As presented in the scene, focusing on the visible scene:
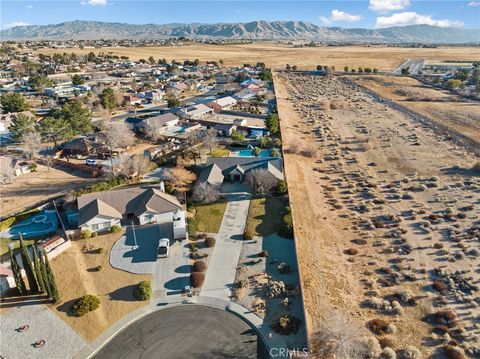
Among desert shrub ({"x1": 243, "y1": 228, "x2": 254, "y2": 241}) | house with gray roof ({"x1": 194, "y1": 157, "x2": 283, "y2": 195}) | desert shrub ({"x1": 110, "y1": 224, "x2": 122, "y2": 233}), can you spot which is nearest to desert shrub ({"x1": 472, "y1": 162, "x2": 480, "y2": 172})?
house with gray roof ({"x1": 194, "y1": 157, "x2": 283, "y2": 195})

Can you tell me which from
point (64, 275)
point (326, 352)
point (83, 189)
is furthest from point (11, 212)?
point (326, 352)

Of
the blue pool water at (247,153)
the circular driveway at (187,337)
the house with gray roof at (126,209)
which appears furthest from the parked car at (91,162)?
the circular driveway at (187,337)

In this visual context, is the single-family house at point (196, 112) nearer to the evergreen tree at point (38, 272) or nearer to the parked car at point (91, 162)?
the parked car at point (91, 162)

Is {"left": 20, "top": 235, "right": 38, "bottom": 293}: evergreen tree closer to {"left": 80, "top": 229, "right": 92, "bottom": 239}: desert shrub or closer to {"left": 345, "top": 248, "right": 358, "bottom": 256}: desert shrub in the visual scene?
{"left": 80, "top": 229, "right": 92, "bottom": 239}: desert shrub

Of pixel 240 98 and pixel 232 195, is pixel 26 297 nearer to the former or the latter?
pixel 232 195

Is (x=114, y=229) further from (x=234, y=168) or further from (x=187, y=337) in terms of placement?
(x=234, y=168)

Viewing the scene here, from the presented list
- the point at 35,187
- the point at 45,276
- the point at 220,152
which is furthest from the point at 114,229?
the point at 220,152

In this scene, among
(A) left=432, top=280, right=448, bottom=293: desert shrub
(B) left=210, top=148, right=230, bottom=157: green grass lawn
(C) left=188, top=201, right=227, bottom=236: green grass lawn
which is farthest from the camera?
(B) left=210, top=148, right=230, bottom=157: green grass lawn

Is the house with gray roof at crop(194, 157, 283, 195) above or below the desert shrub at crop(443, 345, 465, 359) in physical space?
above
